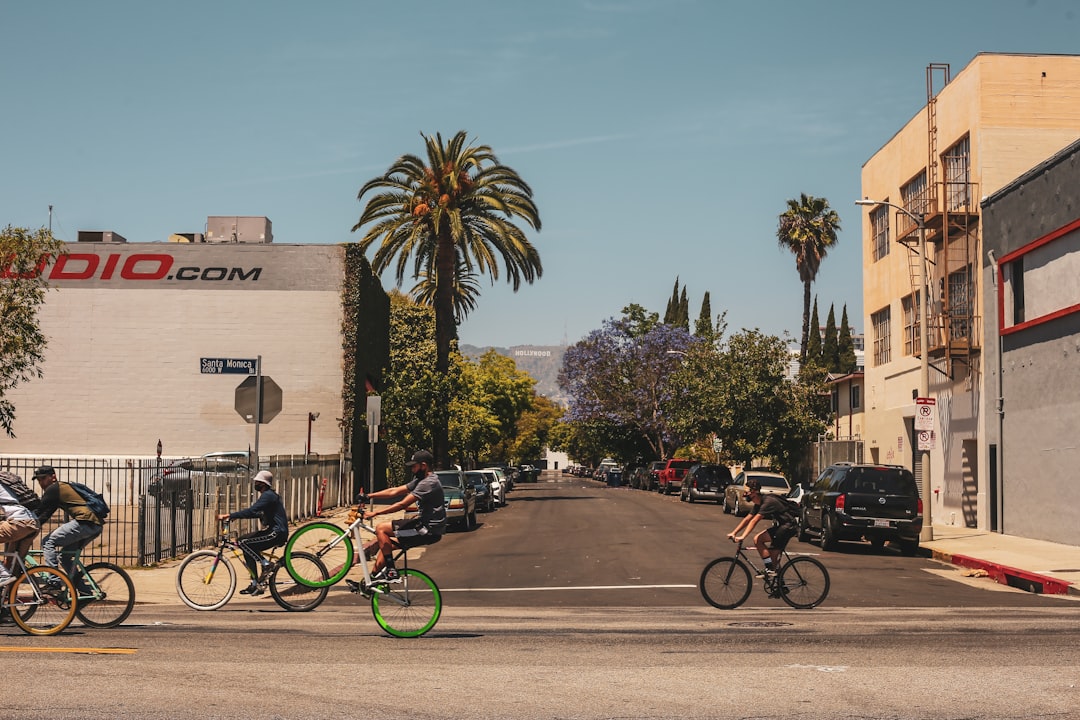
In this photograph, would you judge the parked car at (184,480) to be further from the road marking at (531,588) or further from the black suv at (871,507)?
the black suv at (871,507)

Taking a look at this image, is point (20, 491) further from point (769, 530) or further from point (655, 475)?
point (655, 475)

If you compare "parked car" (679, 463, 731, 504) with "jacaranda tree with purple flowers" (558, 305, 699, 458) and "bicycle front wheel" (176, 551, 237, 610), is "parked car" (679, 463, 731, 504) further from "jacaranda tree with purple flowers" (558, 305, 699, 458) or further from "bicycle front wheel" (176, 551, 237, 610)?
"bicycle front wheel" (176, 551, 237, 610)

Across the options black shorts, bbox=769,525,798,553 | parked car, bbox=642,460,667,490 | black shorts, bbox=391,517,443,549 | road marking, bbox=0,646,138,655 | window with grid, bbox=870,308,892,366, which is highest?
window with grid, bbox=870,308,892,366

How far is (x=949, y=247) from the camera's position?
34188mm

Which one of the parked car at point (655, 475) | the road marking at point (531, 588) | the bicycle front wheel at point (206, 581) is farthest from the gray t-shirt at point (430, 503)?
the parked car at point (655, 475)

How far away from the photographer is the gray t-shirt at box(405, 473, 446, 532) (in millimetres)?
12547

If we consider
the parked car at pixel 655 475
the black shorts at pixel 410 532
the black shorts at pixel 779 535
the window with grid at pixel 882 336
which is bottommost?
the parked car at pixel 655 475

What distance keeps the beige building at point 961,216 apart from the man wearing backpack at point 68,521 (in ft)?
68.3

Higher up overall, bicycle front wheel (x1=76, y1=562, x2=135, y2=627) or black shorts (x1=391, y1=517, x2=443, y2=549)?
black shorts (x1=391, y1=517, x2=443, y2=549)

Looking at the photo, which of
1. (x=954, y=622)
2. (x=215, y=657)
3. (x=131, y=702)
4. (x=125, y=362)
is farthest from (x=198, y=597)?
(x=125, y=362)

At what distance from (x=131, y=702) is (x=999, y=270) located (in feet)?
88.4

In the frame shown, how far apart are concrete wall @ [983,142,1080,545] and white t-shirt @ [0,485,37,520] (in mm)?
21845

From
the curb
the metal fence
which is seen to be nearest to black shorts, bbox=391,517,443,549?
the metal fence

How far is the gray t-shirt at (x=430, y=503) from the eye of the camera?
494 inches
